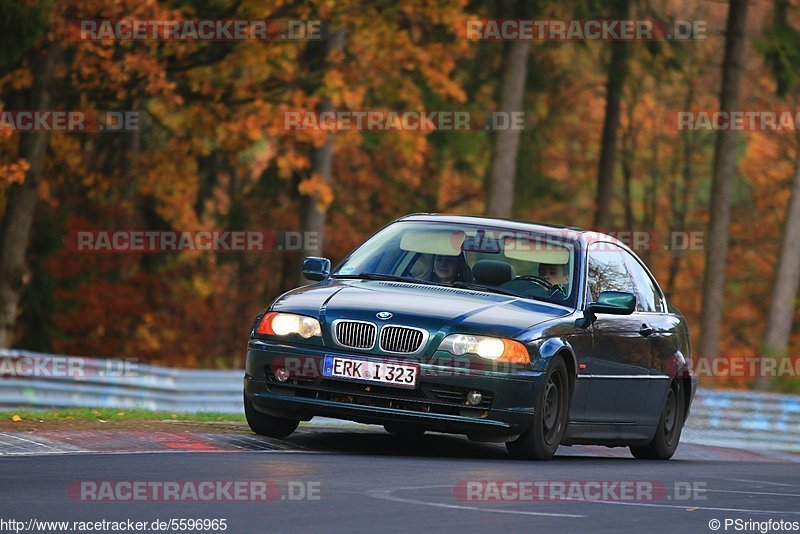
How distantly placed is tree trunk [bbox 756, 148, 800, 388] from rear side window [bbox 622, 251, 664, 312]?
54.5 ft

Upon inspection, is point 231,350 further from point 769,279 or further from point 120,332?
point 769,279

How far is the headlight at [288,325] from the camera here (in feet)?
35.3

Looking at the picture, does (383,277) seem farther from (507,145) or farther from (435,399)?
(507,145)

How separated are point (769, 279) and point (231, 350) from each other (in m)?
14.6

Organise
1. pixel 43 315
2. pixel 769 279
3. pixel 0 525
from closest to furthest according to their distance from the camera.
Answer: pixel 0 525 < pixel 43 315 < pixel 769 279

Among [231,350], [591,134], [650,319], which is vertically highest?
[591,134]

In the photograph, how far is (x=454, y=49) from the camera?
93.8 feet

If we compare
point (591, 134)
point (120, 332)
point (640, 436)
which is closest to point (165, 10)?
point (120, 332)

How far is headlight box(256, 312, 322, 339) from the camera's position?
10.8 meters
